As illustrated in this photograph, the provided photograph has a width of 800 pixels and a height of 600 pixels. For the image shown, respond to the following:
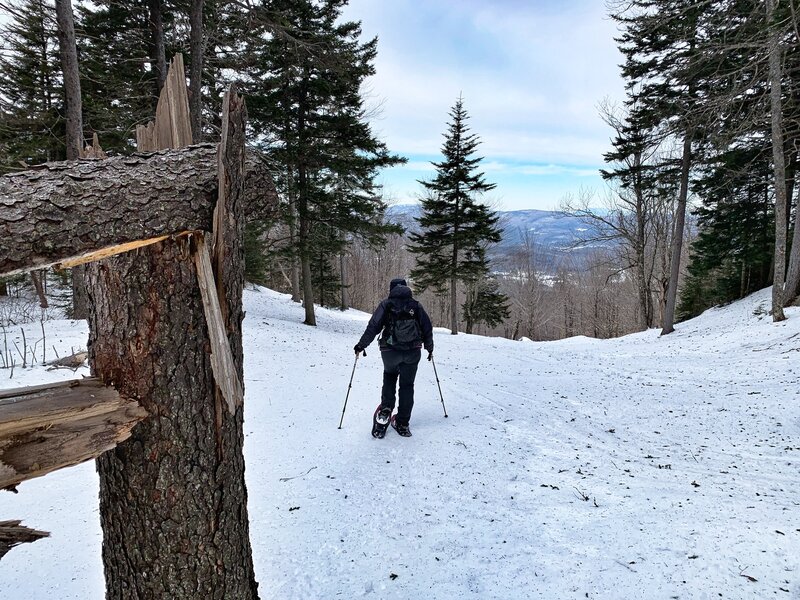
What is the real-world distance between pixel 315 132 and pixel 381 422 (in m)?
11.6

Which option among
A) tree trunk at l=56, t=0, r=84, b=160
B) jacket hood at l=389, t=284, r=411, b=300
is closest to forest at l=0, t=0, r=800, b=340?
tree trunk at l=56, t=0, r=84, b=160

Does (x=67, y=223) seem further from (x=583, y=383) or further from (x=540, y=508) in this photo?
(x=583, y=383)

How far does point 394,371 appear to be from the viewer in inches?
196

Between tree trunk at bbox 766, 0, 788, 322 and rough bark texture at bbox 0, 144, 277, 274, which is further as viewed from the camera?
tree trunk at bbox 766, 0, 788, 322

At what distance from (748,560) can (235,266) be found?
3558mm

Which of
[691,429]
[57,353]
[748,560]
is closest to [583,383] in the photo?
[691,429]

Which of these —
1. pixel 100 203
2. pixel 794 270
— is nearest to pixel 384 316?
pixel 100 203

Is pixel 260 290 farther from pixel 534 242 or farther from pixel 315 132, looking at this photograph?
pixel 534 242

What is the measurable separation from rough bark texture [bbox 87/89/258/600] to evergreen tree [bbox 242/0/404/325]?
11.9 m

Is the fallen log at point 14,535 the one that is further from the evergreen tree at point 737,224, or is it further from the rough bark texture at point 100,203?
the evergreen tree at point 737,224

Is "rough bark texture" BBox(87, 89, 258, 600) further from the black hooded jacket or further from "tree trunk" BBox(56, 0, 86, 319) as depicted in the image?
"tree trunk" BBox(56, 0, 86, 319)

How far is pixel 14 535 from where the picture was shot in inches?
52.9

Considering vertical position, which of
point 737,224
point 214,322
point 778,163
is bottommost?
point 214,322

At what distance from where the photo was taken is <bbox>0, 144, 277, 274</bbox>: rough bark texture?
1256 mm
